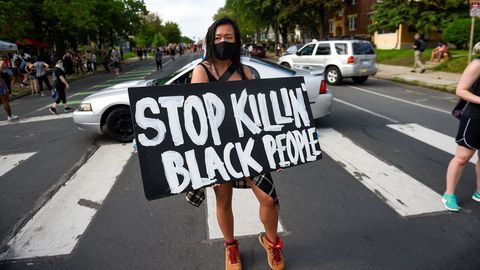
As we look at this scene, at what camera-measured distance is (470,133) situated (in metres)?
3.27

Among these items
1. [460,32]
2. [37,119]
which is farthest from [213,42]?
[460,32]

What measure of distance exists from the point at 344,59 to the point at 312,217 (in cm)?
1153

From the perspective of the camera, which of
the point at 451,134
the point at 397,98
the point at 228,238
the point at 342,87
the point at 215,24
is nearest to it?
the point at 215,24

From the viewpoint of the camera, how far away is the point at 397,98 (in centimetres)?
1080

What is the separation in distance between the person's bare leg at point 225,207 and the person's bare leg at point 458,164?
2345mm

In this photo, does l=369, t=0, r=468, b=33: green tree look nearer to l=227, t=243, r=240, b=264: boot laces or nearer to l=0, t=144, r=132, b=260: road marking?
l=0, t=144, r=132, b=260: road marking

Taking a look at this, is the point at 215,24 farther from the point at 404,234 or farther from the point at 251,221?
the point at 404,234

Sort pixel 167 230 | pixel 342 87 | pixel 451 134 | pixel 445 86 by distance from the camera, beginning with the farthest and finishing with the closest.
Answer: pixel 342 87, pixel 445 86, pixel 451 134, pixel 167 230

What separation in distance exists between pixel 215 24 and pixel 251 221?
6.33 ft

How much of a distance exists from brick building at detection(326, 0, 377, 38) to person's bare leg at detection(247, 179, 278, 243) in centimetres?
3951

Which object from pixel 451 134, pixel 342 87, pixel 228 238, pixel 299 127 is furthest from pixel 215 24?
pixel 342 87

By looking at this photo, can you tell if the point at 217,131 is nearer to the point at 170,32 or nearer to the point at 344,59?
the point at 344,59

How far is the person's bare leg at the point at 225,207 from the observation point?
248 cm

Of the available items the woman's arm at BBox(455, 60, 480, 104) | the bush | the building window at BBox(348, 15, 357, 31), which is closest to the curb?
the bush
